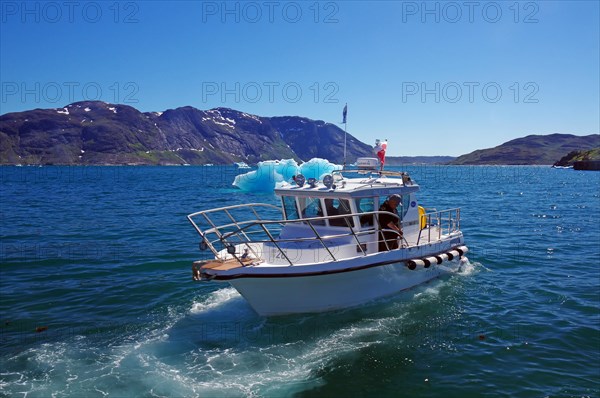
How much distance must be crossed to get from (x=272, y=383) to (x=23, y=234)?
67.5ft

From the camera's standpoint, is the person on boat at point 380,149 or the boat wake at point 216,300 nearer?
the boat wake at point 216,300

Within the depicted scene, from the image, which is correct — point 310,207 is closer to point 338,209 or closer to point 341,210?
point 338,209

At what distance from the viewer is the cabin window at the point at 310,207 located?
13258mm

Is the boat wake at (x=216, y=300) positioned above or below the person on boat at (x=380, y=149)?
below

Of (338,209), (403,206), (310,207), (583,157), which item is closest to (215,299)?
(310,207)

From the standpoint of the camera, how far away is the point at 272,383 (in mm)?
8828

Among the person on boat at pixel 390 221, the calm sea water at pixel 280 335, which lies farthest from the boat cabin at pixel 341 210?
the calm sea water at pixel 280 335

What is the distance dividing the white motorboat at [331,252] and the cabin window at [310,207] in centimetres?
3

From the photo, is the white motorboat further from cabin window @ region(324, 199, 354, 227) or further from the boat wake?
the boat wake

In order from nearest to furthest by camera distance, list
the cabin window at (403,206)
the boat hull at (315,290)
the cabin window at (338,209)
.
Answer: the boat hull at (315,290), the cabin window at (338,209), the cabin window at (403,206)

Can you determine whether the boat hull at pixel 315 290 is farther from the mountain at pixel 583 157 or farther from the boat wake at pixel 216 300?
the mountain at pixel 583 157

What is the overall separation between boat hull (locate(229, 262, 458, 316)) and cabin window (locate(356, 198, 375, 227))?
136 cm

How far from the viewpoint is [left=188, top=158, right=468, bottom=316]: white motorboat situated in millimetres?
11102

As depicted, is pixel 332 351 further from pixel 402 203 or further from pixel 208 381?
pixel 402 203
